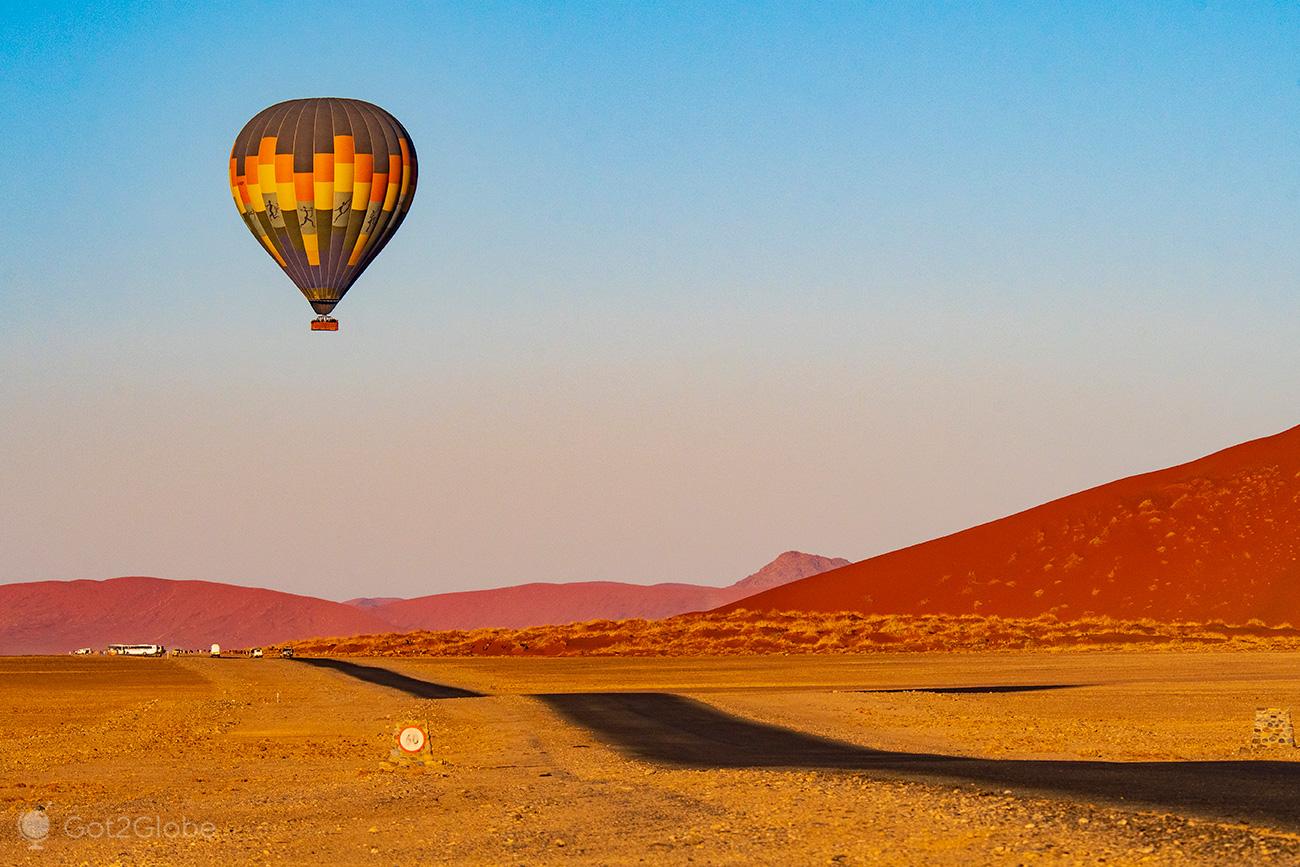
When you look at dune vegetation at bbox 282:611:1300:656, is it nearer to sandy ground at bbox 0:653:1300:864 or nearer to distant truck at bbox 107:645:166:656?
distant truck at bbox 107:645:166:656

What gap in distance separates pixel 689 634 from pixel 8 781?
7937cm

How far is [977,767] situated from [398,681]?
41051 millimetres

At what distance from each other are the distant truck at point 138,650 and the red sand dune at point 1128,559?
1913 inches

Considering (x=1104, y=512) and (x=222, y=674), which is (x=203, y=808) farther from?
(x=1104, y=512)

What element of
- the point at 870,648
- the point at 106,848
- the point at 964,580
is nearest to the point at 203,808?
the point at 106,848

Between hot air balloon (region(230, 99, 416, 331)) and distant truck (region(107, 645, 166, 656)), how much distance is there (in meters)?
50.4

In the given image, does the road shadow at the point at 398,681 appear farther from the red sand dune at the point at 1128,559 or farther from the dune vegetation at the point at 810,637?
the red sand dune at the point at 1128,559

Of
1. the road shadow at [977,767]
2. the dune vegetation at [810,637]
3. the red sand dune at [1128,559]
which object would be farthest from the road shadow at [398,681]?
the red sand dune at [1128,559]

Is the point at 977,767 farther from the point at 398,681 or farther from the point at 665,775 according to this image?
the point at 398,681

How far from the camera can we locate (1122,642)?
9469 cm

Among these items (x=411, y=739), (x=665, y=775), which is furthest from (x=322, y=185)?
(x=665, y=775)

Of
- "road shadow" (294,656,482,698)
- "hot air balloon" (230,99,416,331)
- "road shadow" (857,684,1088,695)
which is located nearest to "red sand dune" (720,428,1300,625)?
"road shadow" (857,684,1088,695)

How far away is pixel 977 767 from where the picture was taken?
25.7m

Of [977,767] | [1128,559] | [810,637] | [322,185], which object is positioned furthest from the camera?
[1128,559]
